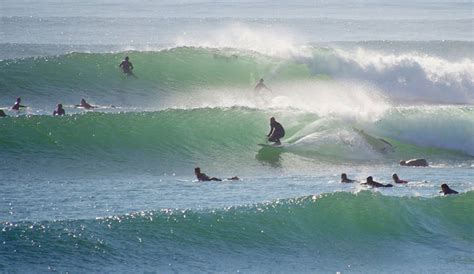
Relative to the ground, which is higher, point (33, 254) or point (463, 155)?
point (463, 155)

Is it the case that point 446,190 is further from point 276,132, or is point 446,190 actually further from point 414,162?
point 276,132

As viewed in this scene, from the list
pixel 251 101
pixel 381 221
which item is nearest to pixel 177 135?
pixel 251 101

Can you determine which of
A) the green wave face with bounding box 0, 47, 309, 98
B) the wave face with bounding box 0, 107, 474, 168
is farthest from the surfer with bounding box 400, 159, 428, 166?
the green wave face with bounding box 0, 47, 309, 98

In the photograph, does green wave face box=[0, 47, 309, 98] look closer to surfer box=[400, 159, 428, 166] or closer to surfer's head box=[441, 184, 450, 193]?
surfer box=[400, 159, 428, 166]

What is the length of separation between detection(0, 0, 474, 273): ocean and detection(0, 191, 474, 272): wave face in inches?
1.5

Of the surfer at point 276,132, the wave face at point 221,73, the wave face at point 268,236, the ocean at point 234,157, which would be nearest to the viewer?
the wave face at point 268,236

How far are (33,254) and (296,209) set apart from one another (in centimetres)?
520

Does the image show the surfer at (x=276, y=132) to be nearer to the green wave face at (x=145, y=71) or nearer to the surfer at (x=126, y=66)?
the green wave face at (x=145, y=71)

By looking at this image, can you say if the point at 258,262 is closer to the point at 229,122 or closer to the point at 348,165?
the point at 348,165

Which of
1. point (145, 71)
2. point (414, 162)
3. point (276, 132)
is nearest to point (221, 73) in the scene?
point (145, 71)

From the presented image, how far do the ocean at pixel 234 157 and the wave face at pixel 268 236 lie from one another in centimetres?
4

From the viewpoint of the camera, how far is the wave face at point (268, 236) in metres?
16.2

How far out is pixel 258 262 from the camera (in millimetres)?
16594

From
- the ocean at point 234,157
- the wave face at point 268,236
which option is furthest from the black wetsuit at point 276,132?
the wave face at point 268,236
